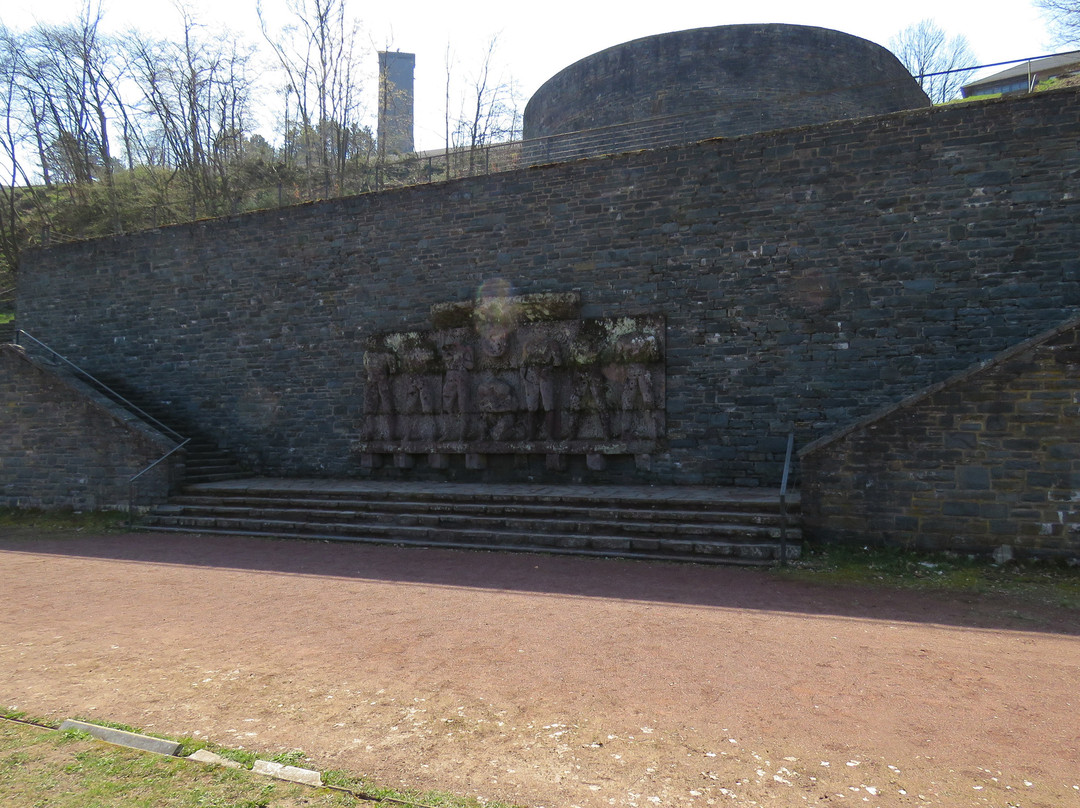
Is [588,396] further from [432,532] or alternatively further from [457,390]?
[432,532]

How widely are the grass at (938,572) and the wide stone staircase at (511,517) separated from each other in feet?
1.25

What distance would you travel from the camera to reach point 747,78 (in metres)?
15.8

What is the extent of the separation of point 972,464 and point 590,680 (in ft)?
16.3

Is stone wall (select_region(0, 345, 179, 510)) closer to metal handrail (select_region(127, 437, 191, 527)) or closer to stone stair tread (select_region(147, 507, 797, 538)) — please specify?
metal handrail (select_region(127, 437, 191, 527))

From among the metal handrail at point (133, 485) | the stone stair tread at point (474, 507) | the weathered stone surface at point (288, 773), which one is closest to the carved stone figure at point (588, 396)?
the stone stair tread at point (474, 507)

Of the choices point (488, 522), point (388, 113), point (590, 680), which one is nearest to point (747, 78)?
point (388, 113)

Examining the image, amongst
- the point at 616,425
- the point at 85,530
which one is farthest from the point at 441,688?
the point at 85,530

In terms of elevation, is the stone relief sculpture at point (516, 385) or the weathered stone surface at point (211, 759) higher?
the stone relief sculpture at point (516, 385)

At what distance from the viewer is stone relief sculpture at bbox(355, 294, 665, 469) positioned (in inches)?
396

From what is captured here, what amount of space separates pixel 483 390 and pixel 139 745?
7.90 metres

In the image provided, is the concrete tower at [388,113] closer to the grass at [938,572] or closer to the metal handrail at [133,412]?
the metal handrail at [133,412]

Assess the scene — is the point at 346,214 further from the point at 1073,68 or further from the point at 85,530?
the point at 1073,68

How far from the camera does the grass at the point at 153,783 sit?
2625mm

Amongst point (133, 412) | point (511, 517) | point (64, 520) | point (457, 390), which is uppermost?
point (457, 390)
